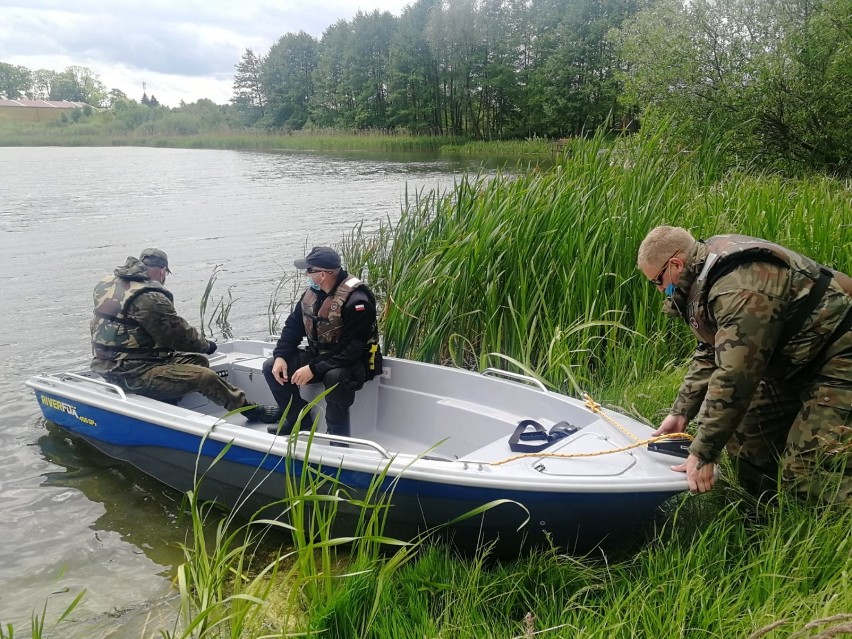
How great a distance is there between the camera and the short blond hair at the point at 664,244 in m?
2.69

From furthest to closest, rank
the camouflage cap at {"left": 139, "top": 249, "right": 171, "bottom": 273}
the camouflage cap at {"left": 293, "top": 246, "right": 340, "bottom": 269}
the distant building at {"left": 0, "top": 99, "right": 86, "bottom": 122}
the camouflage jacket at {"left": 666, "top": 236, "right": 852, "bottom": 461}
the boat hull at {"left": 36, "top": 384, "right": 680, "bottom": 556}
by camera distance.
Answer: the distant building at {"left": 0, "top": 99, "right": 86, "bottom": 122} < the camouflage cap at {"left": 139, "top": 249, "right": 171, "bottom": 273} < the camouflage cap at {"left": 293, "top": 246, "right": 340, "bottom": 269} < the boat hull at {"left": 36, "top": 384, "right": 680, "bottom": 556} < the camouflage jacket at {"left": 666, "top": 236, "right": 852, "bottom": 461}

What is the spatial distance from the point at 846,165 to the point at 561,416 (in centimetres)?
824

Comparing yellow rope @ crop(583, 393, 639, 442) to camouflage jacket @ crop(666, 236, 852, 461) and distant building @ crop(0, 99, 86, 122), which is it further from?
distant building @ crop(0, 99, 86, 122)

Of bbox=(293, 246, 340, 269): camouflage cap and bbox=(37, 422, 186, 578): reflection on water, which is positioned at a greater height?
bbox=(293, 246, 340, 269): camouflage cap

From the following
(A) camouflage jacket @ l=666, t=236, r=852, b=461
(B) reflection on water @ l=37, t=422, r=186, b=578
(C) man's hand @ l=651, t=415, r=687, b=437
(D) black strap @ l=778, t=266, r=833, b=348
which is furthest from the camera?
(B) reflection on water @ l=37, t=422, r=186, b=578

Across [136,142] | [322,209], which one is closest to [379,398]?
[322,209]

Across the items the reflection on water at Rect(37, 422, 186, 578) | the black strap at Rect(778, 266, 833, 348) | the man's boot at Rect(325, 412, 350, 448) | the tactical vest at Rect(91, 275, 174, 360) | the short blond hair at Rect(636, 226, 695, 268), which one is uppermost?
the short blond hair at Rect(636, 226, 695, 268)

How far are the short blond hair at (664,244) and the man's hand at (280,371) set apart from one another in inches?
101

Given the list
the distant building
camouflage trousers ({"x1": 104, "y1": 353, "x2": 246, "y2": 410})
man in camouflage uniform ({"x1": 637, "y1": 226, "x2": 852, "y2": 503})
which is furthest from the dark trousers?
the distant building

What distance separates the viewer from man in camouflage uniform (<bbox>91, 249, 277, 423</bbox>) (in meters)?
4.55

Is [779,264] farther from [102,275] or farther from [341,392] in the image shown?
[102,275]

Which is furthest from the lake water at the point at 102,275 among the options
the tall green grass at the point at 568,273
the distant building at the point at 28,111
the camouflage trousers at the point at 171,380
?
the distant building at the point at 28,111

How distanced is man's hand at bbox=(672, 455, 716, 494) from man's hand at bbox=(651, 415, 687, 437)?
0.46 m

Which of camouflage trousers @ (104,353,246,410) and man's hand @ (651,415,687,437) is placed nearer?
man's hand @ (651,415,687,437)
